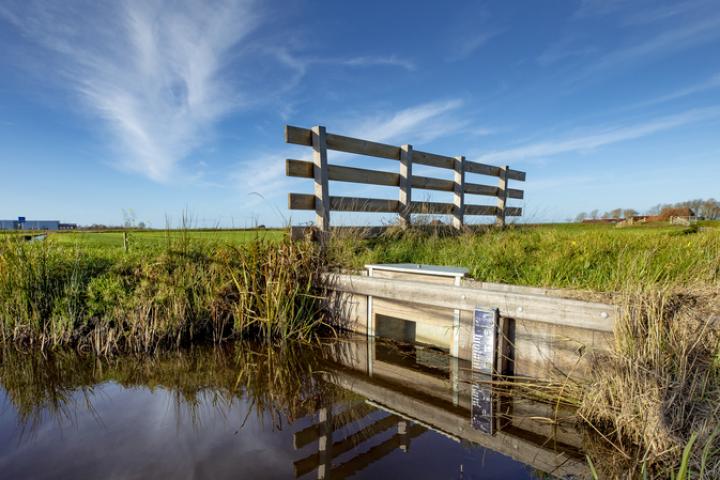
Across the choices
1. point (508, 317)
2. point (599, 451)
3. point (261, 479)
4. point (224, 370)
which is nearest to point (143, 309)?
point (224, 370)

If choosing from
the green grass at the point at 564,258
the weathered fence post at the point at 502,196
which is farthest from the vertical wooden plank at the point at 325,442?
the weathered fence post at the point at 502,196

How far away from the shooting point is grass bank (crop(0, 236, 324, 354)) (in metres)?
4.94

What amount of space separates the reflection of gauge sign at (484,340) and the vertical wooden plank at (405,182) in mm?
4250

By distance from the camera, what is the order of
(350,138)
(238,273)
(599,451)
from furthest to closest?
(350,138) < (238,273) < (599,451)

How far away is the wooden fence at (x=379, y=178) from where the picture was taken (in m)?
6.43

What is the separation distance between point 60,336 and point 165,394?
235 cm

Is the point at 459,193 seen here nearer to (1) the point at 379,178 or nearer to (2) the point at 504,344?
(1) the point at 379,178

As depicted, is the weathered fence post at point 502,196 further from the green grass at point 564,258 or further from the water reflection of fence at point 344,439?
the water reflection of fence at point 344,439

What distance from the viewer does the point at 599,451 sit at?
2.64 m

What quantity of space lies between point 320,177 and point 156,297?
3.19 meters

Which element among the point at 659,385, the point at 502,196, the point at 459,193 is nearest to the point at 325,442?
Result: the point at 659,385

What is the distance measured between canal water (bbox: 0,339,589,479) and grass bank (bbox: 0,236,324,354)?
0.44m

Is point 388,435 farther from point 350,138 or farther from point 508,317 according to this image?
point 350,138

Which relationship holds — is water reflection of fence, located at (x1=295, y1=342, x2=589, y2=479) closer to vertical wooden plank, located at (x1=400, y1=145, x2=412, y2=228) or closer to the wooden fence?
the wooden fence
